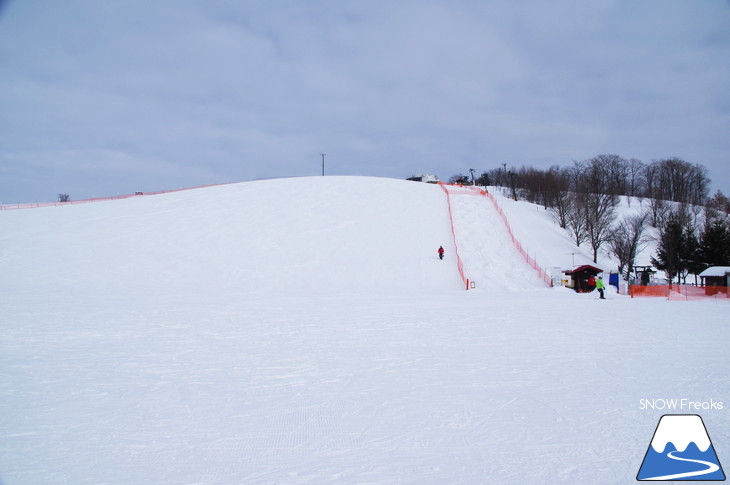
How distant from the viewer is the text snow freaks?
6.40m

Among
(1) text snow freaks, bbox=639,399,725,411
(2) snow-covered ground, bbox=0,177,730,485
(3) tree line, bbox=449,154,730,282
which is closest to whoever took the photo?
(2) snow-covered ground, bbox=0,177,730,485

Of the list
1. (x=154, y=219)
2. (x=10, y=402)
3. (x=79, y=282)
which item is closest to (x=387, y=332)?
(x=10, y=402)

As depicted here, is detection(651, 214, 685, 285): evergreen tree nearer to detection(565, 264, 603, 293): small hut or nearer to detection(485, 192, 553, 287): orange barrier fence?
detection(485, 192, 553, 287): orange barrier fence

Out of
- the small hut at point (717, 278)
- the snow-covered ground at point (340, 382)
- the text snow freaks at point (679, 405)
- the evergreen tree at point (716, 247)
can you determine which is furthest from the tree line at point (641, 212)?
the text snow freaks at point (679, 405)

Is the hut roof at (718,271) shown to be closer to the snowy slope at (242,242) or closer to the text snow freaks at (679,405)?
the snowy slope at (242,242)

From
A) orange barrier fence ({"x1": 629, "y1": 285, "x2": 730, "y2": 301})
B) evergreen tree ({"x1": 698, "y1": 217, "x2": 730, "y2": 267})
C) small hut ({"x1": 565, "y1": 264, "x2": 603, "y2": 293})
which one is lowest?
orange barrier fence ({"x1": 629, "y1": 285, "x2": 730, "y2": 301})

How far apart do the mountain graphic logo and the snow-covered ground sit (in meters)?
0.16

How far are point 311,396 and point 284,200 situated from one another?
34762 millimetres

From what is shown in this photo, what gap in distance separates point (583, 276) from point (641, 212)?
57.9 metres

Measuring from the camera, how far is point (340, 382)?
7820mm

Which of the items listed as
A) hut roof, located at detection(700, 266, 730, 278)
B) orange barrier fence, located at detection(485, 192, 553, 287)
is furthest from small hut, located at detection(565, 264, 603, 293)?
hut roof, located at detection(700, 266, 730, 278)

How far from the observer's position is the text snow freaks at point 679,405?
640 cm

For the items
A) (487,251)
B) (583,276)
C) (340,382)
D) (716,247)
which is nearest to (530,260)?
(487,251)

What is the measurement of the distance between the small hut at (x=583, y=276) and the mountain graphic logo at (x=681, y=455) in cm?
2279
